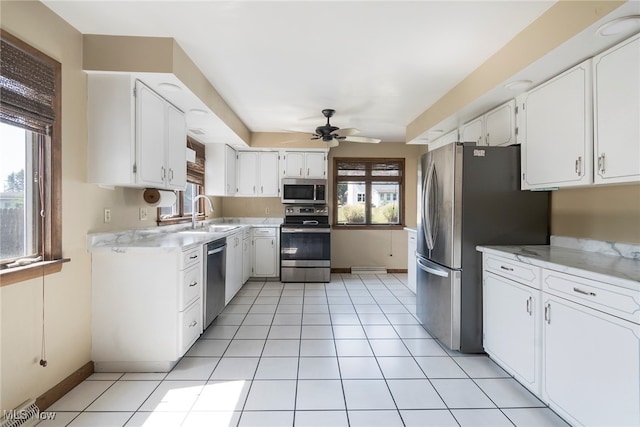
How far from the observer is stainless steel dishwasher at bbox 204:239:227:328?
9.04 feet

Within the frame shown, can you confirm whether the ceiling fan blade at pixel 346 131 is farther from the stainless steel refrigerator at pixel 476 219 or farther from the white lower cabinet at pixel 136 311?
the white lower cabinet at pixel 136 311

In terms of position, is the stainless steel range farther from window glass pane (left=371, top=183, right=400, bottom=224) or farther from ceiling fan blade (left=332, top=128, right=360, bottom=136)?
ceiling fan blade (left=332, top=128, right=360, bottom=136)

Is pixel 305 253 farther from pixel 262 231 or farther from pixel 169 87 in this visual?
pixel 169 87

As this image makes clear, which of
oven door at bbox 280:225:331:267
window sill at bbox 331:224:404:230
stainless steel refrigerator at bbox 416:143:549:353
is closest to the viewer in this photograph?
stainless steel refrigerator at bbox 416:143:549:353

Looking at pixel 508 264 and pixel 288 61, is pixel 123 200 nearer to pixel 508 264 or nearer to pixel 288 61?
pixel 288 61

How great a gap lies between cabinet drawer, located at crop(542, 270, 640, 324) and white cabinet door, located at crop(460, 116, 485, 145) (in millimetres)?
1660

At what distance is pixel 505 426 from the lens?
5.40 ft

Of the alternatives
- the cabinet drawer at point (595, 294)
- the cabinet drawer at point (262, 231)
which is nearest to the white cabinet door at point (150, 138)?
the cabinet drawer at point (262, 231)

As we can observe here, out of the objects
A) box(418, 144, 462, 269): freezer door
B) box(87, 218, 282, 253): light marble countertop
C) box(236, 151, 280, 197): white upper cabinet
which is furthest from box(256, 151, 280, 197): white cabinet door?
box(418, 144, 462, 269): freezer door

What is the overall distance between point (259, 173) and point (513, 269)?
3.96 meters

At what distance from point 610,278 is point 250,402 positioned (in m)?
2.00

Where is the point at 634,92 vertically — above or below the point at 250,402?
above

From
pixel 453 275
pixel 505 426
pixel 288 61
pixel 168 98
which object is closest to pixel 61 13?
pixel 168 98

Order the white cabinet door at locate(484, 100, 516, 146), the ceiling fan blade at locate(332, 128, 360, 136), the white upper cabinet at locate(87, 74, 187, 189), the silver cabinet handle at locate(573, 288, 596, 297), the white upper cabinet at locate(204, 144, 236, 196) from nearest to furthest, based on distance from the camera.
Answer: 1. the silver cabinet handle at locate(573, 288, 596, 297)
2. the white upper cabinet at locate(87, 74, 187, 189)
3. the white cabinet door at locate(484, 100, 516, 146)
4. the ceiling fan blade at locate(332, 128, 360, 136)
5. the white upper cabinet at locate(204, 144, 236, 196)
